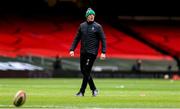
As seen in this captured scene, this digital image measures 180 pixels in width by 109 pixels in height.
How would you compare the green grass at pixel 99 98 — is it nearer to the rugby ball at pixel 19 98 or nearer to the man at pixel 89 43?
the rugby ball at pixel 19 98

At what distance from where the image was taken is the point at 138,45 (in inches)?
1886

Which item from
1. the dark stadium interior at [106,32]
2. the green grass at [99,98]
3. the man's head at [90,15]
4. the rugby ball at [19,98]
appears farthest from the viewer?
the dark stadium interior at [106,32]

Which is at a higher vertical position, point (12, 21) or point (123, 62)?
point (12, 21)

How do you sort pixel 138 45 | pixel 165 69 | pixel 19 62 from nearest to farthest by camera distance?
pixel 19 62, pixel 165 69, pixel 138 45

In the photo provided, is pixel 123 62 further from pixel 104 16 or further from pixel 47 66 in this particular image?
pixel 104 16

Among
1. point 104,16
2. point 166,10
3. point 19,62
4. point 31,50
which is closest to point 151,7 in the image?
point 166,10

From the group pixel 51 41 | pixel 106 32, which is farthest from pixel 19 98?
pixel 106 32

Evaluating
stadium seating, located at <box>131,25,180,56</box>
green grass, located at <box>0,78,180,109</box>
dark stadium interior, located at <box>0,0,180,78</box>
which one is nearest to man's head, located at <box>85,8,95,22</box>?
green grass, located at <box>0,78,180,109</box>

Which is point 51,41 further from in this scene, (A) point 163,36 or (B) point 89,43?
(B) point 89,43

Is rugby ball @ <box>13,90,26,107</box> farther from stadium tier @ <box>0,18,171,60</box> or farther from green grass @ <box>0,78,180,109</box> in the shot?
stadium tier @ <box>0,18,171,60</box>

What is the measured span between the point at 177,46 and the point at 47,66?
1299cm

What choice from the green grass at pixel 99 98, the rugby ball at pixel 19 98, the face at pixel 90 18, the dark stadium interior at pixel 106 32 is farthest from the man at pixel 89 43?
the dark stadium interior at pixel 106 32

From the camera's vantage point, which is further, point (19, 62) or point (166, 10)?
point (166, 10)

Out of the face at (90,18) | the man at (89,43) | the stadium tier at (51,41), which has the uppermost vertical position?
the stadium tier at (51,41)
